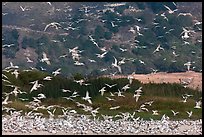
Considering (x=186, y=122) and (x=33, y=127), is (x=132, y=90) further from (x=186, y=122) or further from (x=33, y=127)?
(x=33, y=127)

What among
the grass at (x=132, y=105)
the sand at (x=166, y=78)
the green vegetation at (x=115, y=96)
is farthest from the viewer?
the sand at (x=166, y=78)

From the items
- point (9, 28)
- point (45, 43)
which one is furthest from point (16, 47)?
point (9, 28)

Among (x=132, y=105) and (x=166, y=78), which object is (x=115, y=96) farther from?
(x=166, y=78)

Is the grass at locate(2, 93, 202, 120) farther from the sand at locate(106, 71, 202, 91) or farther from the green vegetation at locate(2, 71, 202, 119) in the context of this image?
the sand at locate(106, 71, 202, 91)

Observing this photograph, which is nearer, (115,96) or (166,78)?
(115,96)

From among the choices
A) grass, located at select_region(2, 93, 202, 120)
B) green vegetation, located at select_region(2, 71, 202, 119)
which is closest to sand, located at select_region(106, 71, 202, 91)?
green vegetation, located at select_region(2, 71, 202, 119)

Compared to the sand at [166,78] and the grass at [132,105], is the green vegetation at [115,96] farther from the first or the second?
the sand at [166,78]

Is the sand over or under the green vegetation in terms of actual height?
under

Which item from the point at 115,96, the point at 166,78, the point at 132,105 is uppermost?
the point at 115,96

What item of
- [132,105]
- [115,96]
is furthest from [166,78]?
[132,105]

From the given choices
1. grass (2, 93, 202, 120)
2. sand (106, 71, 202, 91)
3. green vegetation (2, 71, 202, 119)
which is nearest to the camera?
grass (2, 93, 202, 120)

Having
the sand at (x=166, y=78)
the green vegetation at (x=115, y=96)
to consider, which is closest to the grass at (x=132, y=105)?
the green vegetation at (x=115, y=96)
